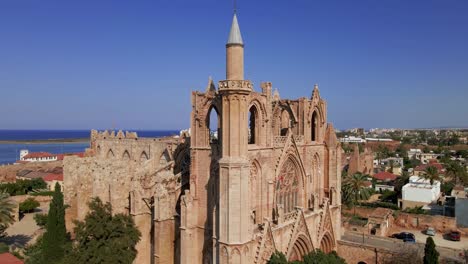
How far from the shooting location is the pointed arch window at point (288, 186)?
24500 mm

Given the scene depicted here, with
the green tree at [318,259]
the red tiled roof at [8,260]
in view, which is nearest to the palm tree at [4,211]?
the red tiled roof at [8,260]

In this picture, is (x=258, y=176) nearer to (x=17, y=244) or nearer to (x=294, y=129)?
(x=294, y=129)

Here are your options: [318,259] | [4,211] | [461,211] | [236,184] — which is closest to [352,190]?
[461,211]

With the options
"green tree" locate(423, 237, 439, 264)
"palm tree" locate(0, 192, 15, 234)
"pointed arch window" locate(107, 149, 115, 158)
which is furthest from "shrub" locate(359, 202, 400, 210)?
"palm tree" locate(0, 192, 15, 234)

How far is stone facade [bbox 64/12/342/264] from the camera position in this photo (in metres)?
19.0

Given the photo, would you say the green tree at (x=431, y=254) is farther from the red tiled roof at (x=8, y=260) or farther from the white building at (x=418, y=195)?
the red tiled roof at (x=8, y=260)

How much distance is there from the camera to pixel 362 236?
32.3 metres

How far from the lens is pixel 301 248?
81.1 ft

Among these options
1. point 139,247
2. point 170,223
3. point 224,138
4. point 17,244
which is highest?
point 224,138

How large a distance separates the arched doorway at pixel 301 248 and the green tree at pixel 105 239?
34.8 ft

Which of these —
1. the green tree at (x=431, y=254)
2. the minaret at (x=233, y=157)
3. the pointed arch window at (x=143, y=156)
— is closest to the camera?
the minaret at (x=233, y=157)

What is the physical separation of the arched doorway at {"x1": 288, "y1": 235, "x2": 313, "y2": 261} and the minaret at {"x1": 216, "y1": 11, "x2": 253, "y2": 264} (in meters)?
6.36

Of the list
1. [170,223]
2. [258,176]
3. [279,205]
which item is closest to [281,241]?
[279,205]

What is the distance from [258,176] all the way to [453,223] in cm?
2790
